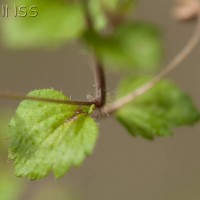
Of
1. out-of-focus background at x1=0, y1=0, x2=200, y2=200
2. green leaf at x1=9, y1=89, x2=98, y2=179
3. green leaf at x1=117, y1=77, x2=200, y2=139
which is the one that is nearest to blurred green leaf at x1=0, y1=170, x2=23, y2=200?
green leaf at x1=117, y1=77, x2=200, y2=139

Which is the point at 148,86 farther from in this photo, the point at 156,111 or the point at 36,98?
the point at 36,98

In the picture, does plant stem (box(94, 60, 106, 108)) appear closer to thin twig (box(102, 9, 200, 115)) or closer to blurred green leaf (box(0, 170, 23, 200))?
thin twig (box(102, 9, 200, 115))

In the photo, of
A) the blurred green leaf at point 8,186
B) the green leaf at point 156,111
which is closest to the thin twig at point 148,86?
the green leaf at point 156,111

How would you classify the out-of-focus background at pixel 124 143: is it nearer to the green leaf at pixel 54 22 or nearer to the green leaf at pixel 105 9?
the green leaf at pixel 105 9

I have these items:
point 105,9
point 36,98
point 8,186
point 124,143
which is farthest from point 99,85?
point 124,143

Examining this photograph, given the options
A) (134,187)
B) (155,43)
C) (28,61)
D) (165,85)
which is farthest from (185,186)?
(155,43)
